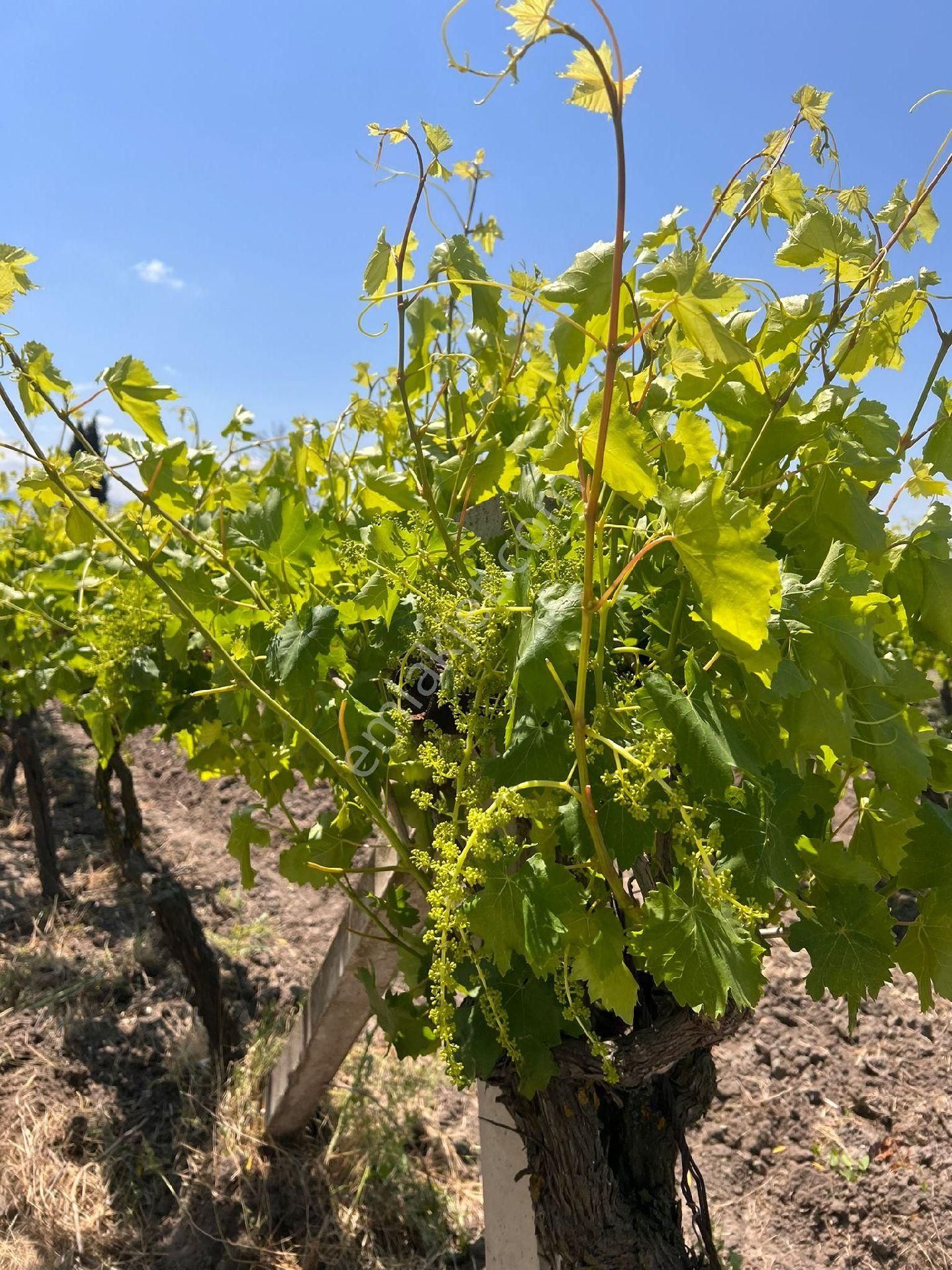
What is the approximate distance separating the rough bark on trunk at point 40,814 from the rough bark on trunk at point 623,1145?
3.41 metres

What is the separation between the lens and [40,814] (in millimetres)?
4004

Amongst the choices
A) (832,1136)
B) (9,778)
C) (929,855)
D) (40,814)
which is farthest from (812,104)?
(9,778)

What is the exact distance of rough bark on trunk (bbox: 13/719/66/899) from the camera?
398 centimetres

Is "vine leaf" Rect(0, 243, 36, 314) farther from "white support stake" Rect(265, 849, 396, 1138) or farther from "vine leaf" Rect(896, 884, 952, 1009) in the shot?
"vine leaf" Rect(896, 884, 952, 1009)

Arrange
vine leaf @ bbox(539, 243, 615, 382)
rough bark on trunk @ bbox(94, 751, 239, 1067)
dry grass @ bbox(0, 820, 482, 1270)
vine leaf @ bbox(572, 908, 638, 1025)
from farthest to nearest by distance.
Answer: rough bark on trunk @ bbox(94, 751, 239, 1067), dry grass @ bbox(0, 820, 482, 1270), vine leaf @ bbox(572, 908, 638, 1025), vine leaf @ bbox(539, 243, 615, 382)

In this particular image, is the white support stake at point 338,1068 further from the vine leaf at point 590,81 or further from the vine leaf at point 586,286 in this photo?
the vine leaf at point 590,81

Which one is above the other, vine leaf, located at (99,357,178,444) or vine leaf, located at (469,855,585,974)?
vine leaf, located at (99,357,178,444)

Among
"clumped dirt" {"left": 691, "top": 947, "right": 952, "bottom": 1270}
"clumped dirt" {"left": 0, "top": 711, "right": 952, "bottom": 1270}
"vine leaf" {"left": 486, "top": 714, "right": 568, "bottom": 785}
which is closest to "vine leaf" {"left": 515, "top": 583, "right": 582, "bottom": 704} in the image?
"vine leaf" {"left": 486, "top": 714, "right": 568, "bottom": 785}

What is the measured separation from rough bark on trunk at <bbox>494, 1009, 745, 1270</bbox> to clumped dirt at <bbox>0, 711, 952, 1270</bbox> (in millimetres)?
1104

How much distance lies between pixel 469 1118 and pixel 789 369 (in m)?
2.79

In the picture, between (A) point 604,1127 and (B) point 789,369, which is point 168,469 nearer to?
(B) point 789,369

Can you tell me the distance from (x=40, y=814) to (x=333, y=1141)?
221cm

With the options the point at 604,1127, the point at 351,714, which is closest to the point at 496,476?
the point at 351,714

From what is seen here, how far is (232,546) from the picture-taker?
1334 mm
